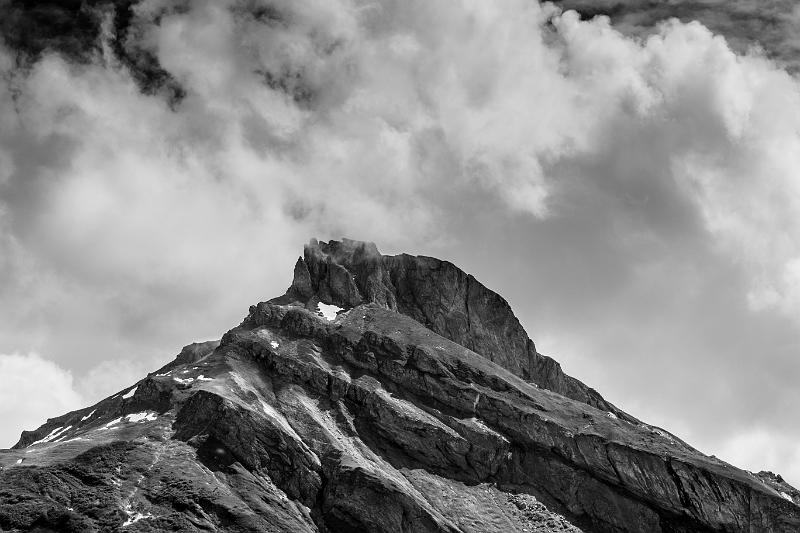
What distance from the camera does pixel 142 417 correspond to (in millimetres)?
151750

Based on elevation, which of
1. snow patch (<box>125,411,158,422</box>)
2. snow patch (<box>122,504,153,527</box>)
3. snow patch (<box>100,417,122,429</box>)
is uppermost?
snow patch (<box>125,411,158,422</box>)

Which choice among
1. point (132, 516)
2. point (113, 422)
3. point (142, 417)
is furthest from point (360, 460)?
point (113, 422)

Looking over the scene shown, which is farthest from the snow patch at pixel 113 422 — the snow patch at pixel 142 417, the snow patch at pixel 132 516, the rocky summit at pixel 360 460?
the snow patch at pixel 132 516

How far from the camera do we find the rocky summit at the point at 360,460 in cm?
12256

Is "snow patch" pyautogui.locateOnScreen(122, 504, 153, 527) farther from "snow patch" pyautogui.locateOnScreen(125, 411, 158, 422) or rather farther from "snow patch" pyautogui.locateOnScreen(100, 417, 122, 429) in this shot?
"snow patch" pyautogui.locateOnScreen(100, 417, 122, 429)

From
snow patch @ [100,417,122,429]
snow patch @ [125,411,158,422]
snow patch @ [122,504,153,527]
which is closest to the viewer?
snow patch @ [122,504,153,527]

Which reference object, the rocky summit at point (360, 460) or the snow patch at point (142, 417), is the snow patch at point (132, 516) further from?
the snow patch at point (142, 417)

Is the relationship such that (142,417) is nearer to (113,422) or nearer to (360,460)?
(113,422)

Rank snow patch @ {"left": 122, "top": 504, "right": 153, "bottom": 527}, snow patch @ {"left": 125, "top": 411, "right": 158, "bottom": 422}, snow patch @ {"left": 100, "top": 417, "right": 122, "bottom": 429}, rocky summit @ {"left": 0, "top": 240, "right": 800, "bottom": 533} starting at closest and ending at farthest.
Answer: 1. snow patch @ {"left": 122, "top": 504, "right": 153, "bottom": 527}
2. rocky summit @ {"left": 0, "top": 240, "right": 800, "bottom": 533}
3. snow patch @ {"left": 100, "top": 417, "right": 122, "bottom": 429}
4. snow patch @ {"left": 125, "top": 411, "right": 158, "bottom": 422}

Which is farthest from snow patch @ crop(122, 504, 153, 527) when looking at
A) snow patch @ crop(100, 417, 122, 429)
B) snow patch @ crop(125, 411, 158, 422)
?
snow patch @ crop(100, 417, 122, 429)

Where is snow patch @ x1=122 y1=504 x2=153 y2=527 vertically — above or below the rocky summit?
below

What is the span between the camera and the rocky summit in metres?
123

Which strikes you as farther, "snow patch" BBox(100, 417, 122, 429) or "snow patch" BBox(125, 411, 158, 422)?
"snow patch" BBox(125, 411, 158, 422)

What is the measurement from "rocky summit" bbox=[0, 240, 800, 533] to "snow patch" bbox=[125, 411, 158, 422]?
0.55 metres
